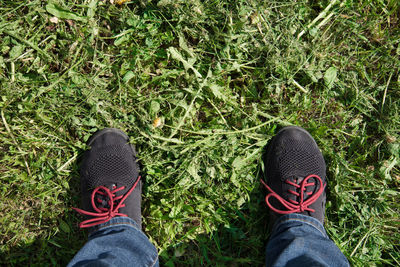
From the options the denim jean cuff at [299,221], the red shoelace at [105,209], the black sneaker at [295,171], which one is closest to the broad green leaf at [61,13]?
the red shoelace at [105,209]

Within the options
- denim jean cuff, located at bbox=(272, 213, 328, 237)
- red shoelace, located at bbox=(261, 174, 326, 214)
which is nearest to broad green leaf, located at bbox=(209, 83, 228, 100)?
red shoelace, located at bbox=(261, 174, 326, 214)

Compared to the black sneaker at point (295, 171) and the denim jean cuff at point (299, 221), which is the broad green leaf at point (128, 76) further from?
the denim jean cuff at point (299, 221)

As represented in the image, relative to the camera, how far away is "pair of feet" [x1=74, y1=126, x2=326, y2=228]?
233 centimetres

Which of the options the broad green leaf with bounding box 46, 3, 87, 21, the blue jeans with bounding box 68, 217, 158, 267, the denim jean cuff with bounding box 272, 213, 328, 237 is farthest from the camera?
the broad green leaf with bounding box 46, 3, 87, 21

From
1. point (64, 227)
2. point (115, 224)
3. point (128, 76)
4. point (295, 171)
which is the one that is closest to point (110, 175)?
point (115, 224)

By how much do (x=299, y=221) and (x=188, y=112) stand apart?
3.75ft

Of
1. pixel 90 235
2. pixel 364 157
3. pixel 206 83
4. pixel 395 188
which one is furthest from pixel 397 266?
pixel 90 235

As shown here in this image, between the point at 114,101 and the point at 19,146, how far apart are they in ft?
2.71

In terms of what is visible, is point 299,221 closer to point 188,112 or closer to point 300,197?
point 300,197

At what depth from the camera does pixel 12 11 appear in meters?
2.32

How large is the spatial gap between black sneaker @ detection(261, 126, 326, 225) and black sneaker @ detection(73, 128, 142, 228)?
1.01m

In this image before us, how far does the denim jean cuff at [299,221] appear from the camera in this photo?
88.0 inches

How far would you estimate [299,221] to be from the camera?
2.25 m

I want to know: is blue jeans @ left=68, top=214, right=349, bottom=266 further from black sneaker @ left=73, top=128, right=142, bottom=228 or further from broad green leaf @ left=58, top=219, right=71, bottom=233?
broad green leaf @ left=58, top=219, right=71, bottom=233
